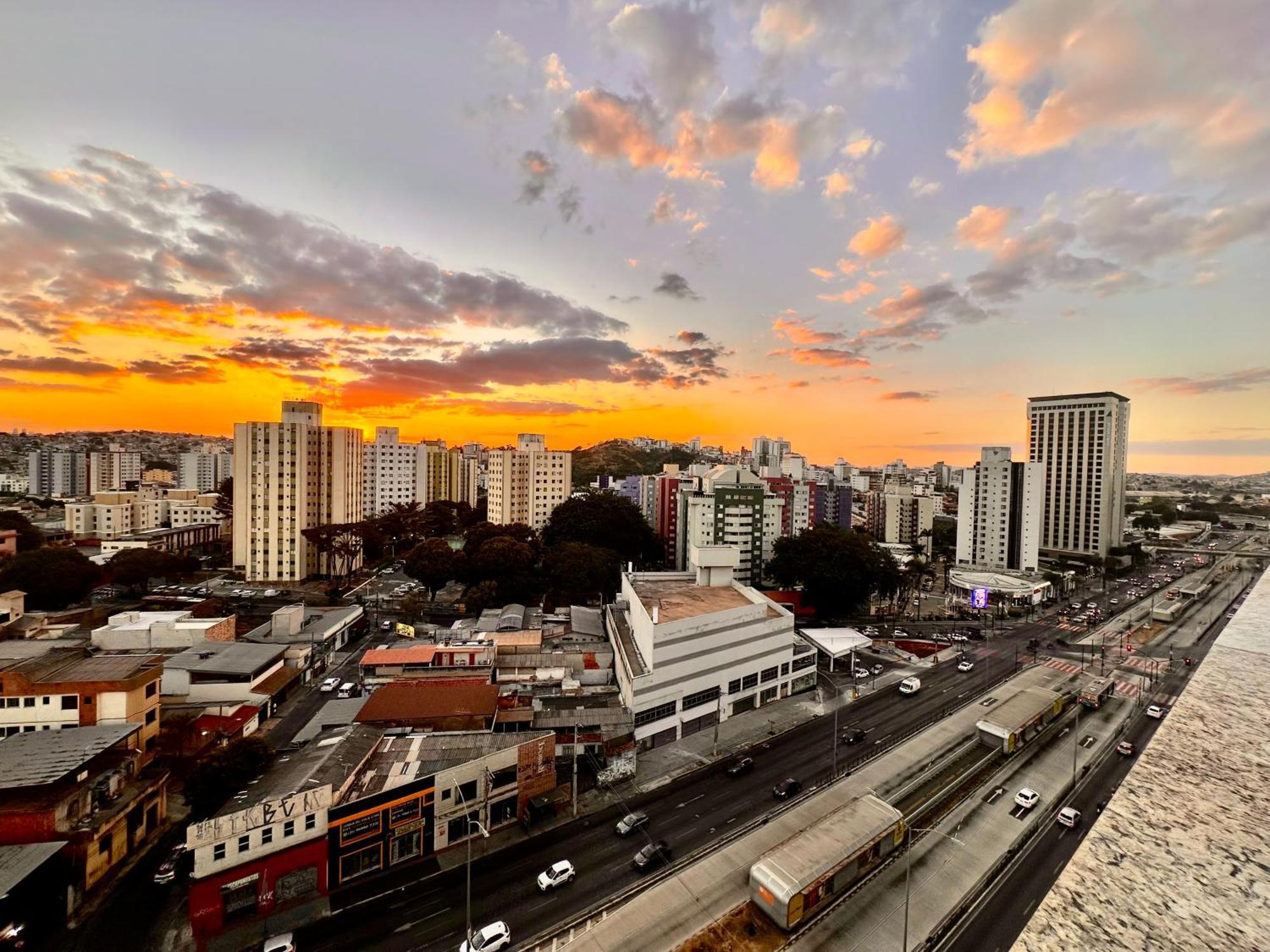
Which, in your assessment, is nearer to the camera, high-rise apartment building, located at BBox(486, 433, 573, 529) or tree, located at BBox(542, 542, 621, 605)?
tree, located at BBox(542, 542, 621, 605)

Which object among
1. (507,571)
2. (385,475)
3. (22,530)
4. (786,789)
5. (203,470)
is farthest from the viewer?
(203,470)

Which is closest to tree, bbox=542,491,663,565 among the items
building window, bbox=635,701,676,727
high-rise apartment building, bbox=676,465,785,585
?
high-rise apartment building, bbox=676,465,785,585

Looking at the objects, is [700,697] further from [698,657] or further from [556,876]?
[556,876]

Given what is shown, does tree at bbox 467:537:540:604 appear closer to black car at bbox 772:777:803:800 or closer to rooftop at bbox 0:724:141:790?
rooftop at bbox 0:724:141:790

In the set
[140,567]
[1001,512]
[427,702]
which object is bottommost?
[427,702]

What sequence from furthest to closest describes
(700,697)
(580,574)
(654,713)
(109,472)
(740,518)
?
(109,472) → (740,518) → (580,574) → (700,697) → (654,713)

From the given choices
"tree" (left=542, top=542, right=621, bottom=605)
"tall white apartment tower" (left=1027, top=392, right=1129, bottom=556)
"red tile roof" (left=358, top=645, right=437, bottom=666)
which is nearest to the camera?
"red tile roof" (left=358, top=645, right=437, bottom=666)

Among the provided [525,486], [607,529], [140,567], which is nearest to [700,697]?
[607,529]
